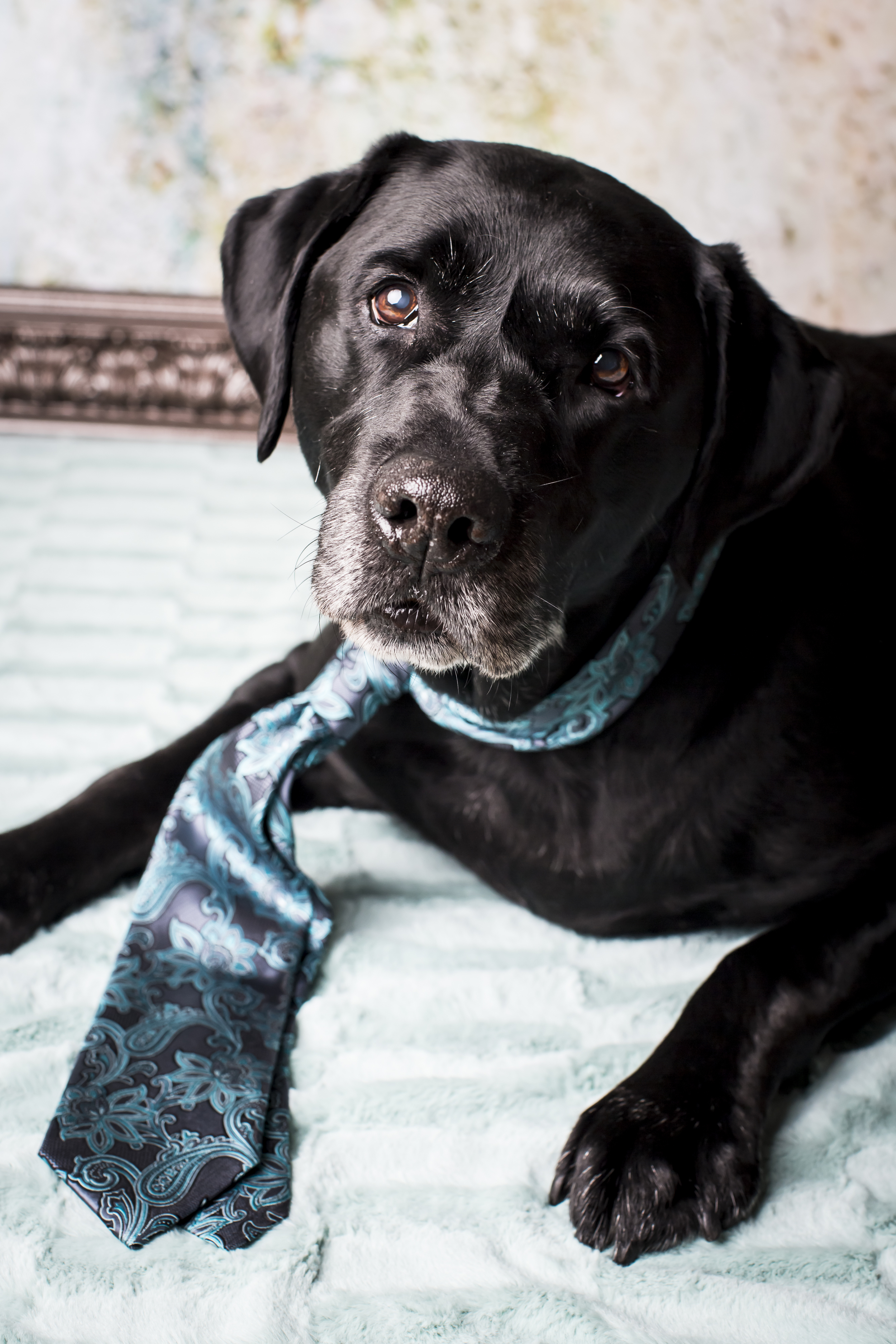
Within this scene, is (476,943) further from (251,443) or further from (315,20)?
(315,20)

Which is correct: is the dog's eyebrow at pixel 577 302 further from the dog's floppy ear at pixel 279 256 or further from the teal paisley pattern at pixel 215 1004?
the teal paisley pattern at pixel 215 1004

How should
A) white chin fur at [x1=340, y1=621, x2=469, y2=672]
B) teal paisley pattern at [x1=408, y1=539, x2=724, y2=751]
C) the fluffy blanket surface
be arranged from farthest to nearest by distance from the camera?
teal paisley pattern at [x1=408, y1=539, x2=724, y2=751] → white chin fur at [x1=340, y1=621, x2=469, y2=672] → the fluffy blanket surface

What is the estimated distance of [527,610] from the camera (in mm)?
1257

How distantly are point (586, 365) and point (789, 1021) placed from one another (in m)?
0.74

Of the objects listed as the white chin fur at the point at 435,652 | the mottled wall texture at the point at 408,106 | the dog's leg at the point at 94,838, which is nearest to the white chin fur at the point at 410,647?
the white chin fur at the point at 435,652

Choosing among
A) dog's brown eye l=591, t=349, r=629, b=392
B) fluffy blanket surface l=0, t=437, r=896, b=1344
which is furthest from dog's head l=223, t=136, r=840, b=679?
fluffy blanket surface l=0, t=437, r=896, b=1344

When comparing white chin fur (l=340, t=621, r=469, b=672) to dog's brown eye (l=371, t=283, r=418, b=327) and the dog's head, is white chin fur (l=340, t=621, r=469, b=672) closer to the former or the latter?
the dog's head

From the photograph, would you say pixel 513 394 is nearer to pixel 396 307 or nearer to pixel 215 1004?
pixel 396 307

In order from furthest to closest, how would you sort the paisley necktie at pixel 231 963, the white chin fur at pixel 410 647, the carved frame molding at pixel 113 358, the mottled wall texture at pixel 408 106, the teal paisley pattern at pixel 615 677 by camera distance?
1. the carved frame molding at pixel 113 358
2. the mottled wall texture at pixel 408 106
3. the teal paisley pattern at pixel 615 677
4. the white chin fur at pixel 410 647
5. the paisley necktie at pixel 231 963

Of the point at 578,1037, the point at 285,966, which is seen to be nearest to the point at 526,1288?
the point at 578,1037

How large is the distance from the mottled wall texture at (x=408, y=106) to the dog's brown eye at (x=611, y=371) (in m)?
2.32

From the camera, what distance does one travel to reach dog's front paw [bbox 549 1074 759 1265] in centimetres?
112

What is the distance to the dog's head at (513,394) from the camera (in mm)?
1198

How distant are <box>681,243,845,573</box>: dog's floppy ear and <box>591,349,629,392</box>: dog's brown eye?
0.14 m
